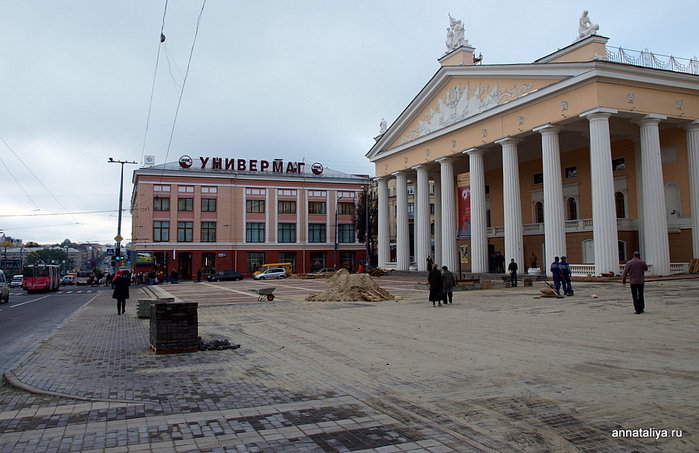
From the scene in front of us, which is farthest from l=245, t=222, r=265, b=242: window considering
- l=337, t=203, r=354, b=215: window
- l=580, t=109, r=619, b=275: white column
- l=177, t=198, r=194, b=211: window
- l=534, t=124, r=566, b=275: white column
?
l=580, t=109, r=619, b=275: white column

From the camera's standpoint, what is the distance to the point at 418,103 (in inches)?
1709

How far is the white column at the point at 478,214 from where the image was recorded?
37.1 m

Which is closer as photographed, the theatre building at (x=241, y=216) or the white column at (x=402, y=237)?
the white column at (x=402, y=237)

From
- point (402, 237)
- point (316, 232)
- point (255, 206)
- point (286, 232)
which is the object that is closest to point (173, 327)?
point (402, 237)

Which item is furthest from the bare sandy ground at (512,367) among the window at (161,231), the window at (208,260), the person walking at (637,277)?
the window at (161,231)

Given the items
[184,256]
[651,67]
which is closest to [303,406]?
[651,67]

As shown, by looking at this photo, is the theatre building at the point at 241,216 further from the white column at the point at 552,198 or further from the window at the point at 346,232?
the white column at the point at 552,198

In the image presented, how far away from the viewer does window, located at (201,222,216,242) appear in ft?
209

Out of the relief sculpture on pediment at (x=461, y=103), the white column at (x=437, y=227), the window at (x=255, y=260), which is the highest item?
the relief sculpture on pediment at (x=461, y=103)

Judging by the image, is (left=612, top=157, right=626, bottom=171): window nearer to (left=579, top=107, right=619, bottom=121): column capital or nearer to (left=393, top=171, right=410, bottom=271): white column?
(left=579, top=107, right=619, bottom=121): column capital

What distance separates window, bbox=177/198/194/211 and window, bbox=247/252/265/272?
31.1 ft

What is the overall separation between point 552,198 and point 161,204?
47.3m

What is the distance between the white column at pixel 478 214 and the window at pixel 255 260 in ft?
115

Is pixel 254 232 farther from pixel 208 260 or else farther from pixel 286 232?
pixel 208 260
